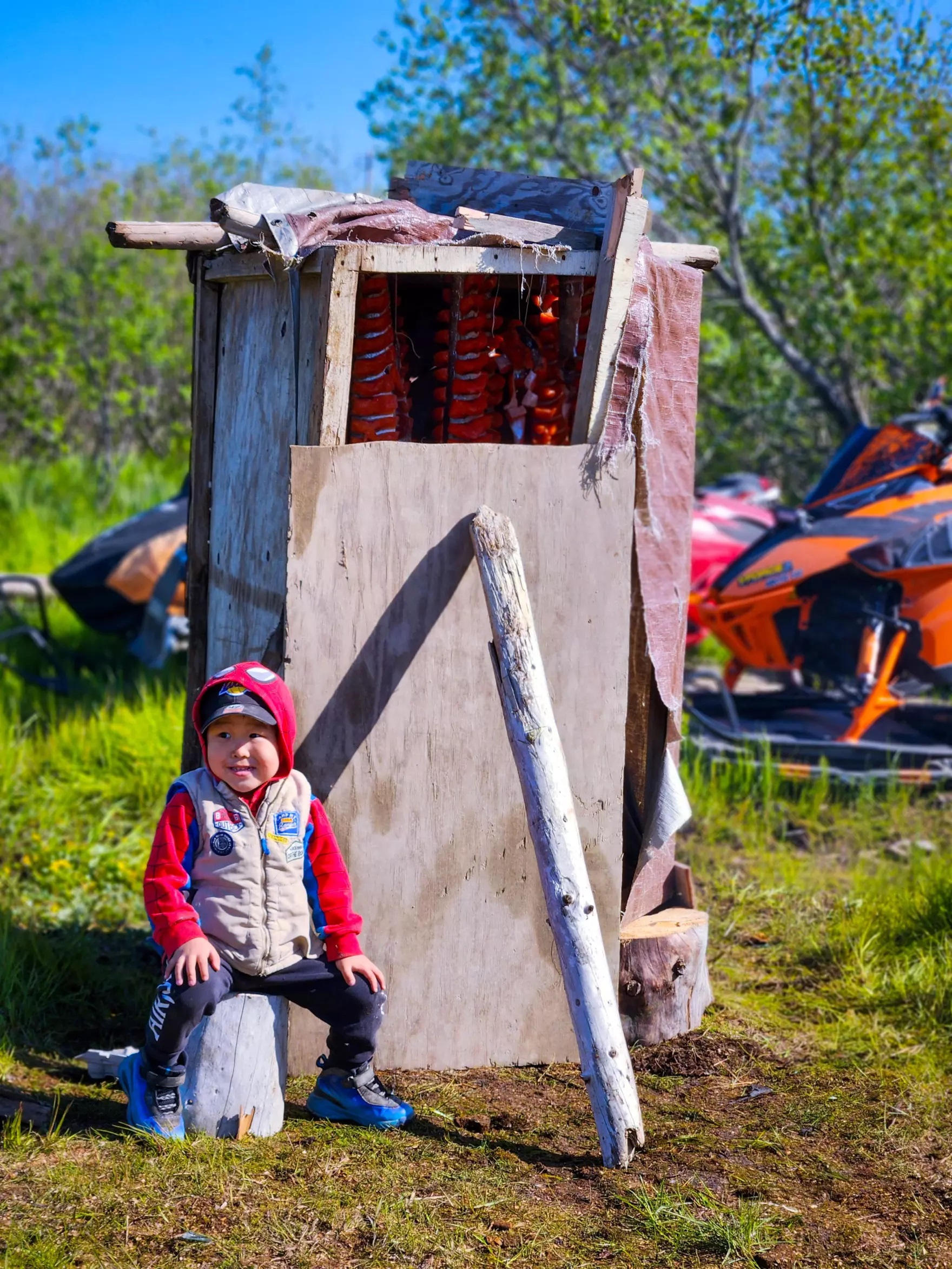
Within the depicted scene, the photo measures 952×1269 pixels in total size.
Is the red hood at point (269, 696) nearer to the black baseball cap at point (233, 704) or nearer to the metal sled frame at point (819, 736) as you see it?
the black baseball cap at point (233, 704)

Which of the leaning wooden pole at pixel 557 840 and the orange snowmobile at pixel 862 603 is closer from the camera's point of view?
the leaning wooden pole at pixel 557 840

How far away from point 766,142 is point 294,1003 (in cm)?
820

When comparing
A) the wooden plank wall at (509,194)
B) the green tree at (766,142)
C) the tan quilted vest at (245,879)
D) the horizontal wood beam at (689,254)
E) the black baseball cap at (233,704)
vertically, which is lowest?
the tan quilted vest at (245,879)

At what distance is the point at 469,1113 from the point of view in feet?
9.95

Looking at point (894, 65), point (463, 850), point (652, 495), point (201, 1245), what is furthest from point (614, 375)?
point (894, 65)

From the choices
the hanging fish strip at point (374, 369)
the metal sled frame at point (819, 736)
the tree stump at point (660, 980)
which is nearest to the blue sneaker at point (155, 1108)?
the tree stump at point (660, 980)

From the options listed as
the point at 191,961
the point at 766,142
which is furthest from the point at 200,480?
the point at 766,142

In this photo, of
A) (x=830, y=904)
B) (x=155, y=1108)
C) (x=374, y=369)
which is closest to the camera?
(x=155, y=1108)

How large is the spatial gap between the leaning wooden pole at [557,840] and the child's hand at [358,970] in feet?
1.42

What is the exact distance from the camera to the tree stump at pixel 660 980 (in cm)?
343

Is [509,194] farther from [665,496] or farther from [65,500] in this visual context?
[65,500]

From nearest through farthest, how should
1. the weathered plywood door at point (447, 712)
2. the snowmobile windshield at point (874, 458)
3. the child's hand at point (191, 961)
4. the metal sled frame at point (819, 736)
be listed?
the child's hand at point (191, 961), the weathered plywood door at point (447, 712), the metal sled frame at point (819, 736), the snowmobile windshield at point (874, 458)

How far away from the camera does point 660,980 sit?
344cm

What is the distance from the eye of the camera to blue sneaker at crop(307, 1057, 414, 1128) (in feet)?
9.64
